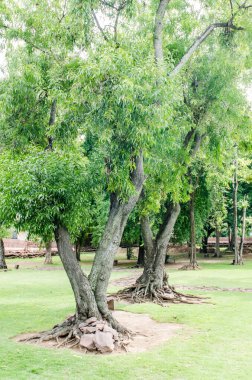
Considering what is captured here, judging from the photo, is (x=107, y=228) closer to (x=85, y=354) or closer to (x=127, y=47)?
(x=85, y=354)

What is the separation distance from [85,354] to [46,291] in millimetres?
11114

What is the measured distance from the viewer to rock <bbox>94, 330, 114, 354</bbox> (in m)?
9.55

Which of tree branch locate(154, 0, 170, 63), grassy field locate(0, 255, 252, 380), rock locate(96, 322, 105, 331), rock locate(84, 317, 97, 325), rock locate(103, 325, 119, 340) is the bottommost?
grassy field locate(0, 255, 252, 380)

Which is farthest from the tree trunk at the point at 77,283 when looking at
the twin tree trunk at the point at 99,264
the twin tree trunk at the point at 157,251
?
the twin tree trunk at the point at 157,251

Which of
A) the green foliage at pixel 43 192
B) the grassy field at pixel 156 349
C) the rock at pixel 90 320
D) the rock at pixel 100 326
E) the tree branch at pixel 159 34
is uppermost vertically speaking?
the tree branch at pixel 159 34

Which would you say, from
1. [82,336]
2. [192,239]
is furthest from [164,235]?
[192,239]

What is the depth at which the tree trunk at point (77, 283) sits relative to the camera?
1084 centimetres

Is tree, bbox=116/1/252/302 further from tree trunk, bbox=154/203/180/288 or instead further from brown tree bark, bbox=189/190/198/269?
brown tree bark, bbox=189/190/198/269

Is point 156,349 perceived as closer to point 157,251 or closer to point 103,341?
point 103,341

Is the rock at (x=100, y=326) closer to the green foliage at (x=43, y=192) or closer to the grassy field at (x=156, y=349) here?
the grassy field at (x=156, y=349)

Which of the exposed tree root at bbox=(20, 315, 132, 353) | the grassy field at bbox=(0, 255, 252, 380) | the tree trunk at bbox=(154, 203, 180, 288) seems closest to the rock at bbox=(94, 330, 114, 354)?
the exposed tree root at bbox=(20, 315, 132, 353)

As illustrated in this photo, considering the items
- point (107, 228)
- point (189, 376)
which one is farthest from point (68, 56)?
point (189, 376)

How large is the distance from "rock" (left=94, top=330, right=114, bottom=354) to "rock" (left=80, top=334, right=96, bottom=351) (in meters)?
0.07

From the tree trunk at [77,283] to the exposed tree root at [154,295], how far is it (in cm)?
591
